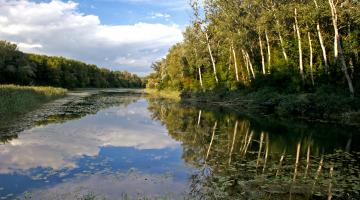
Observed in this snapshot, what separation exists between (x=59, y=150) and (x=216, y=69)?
46708 millimetres

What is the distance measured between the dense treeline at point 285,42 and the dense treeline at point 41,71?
41.3 metres

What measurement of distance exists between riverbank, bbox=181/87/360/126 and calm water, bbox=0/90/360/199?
409 cm

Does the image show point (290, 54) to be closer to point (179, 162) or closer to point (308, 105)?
point (308, 105)

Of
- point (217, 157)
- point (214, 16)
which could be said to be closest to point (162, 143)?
point (217, 157)

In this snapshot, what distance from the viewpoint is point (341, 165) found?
1268cm

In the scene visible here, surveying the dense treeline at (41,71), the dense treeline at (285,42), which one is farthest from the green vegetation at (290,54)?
the dense treeline at (41,71)

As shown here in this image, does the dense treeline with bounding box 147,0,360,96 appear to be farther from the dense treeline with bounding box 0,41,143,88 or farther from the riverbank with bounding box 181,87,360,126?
the dense treeline with bounding box 0,41,143,88

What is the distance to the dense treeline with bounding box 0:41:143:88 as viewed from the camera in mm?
79875

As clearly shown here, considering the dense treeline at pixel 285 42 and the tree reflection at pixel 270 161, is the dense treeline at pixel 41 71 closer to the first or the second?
the dense treeline at pixel 285 42

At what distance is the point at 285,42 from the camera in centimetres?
3925

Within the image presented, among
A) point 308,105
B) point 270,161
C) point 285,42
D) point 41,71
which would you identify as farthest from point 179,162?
point 41,71

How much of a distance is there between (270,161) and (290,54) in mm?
28714

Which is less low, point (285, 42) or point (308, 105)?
point (285, 42)

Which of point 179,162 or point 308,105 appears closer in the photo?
point 179,162
